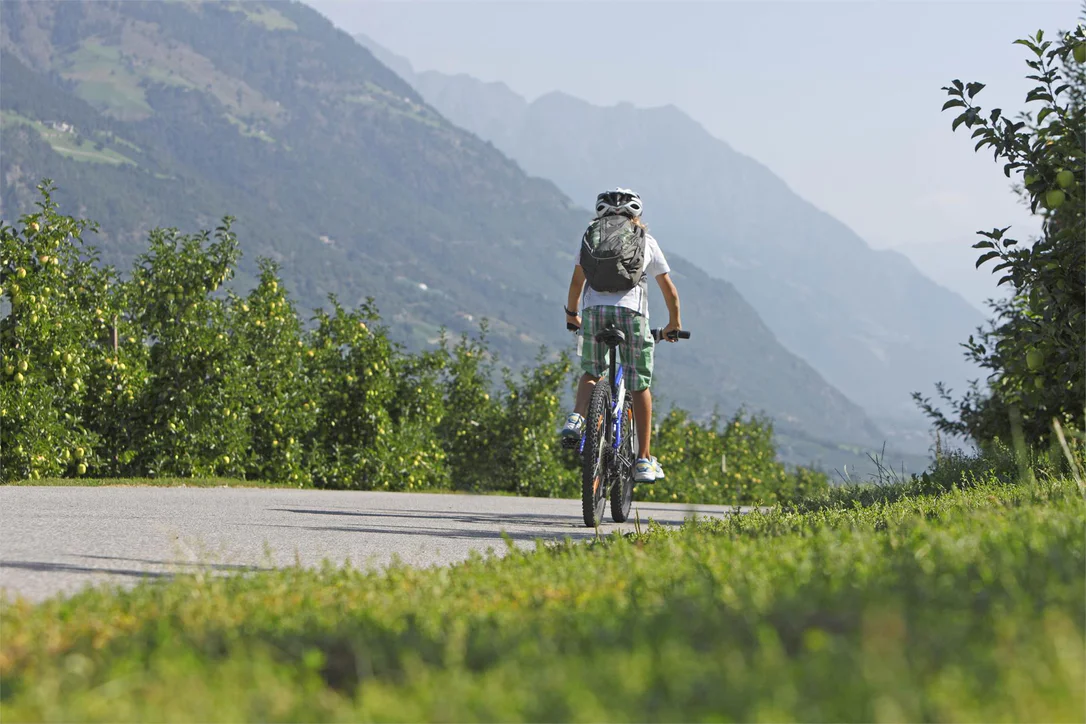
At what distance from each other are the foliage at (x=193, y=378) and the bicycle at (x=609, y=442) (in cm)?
311

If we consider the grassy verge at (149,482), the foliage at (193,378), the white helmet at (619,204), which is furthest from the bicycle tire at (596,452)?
the grassy verge at (149,482)

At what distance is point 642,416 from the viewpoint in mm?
8609

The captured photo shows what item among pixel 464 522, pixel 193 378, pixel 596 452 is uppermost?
pixel 193 378

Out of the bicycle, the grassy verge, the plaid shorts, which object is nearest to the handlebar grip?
the bicycle

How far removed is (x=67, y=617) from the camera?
3.66m

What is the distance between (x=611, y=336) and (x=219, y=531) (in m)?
3.03

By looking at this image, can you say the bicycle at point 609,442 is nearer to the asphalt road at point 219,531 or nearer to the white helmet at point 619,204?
the asphalt road at point 219,531

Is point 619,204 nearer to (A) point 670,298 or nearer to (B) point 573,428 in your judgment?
(A) point 670,298

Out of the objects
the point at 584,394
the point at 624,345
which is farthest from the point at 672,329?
the point at 584,394

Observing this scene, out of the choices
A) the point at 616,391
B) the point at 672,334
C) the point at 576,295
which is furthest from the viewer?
the point at 576,295

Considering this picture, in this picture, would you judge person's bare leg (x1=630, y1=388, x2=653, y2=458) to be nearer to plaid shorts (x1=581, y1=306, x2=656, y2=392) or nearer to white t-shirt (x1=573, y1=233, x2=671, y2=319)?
plaid shorts (x1=581, y1=306, x2=656, y2=392)

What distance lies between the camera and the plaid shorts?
8.24 meters

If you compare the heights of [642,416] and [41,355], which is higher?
[41,355]

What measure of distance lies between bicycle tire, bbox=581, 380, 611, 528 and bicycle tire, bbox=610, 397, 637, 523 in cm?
15
